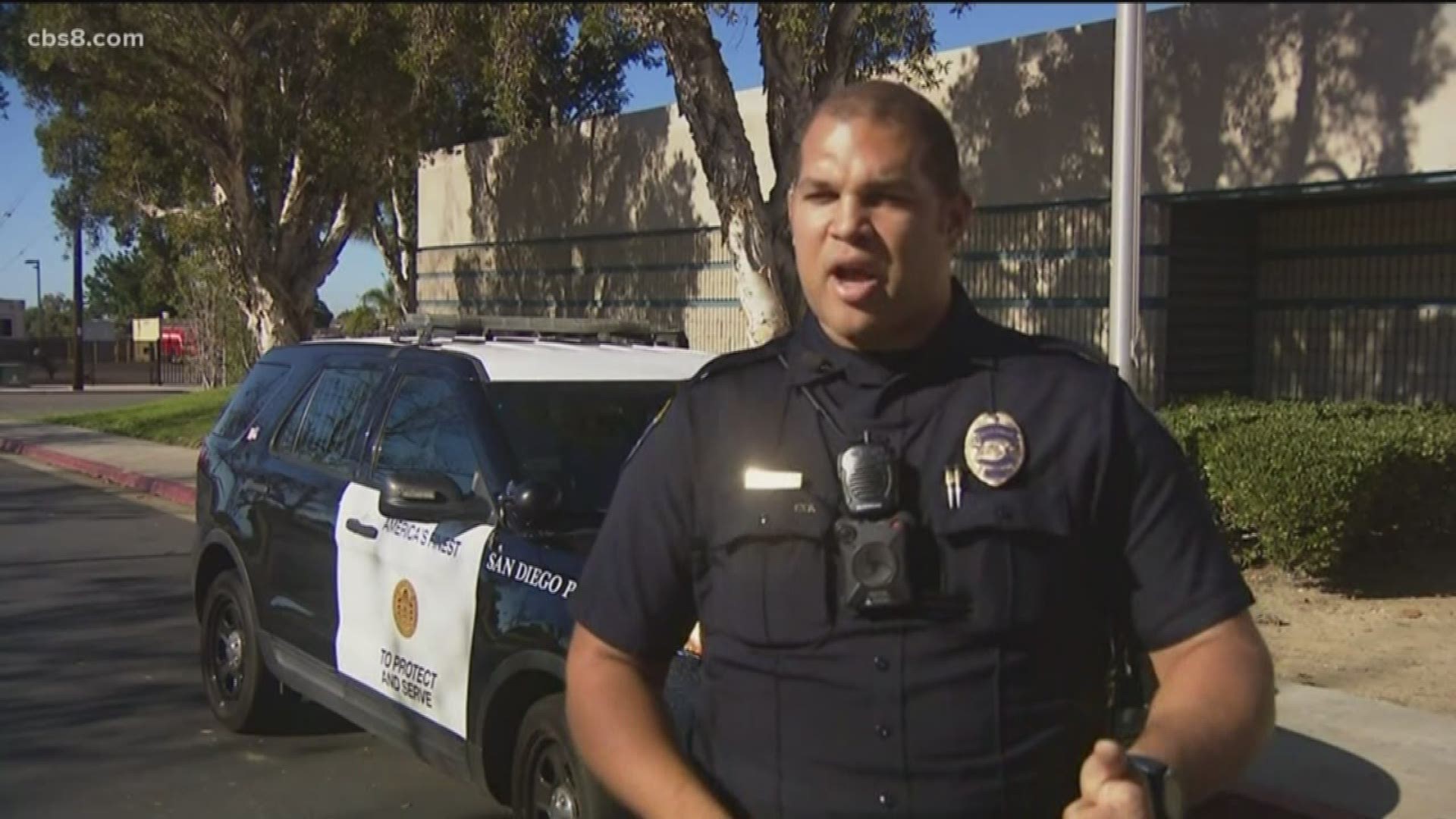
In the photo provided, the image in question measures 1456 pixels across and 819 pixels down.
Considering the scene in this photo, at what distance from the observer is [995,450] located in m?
1.92

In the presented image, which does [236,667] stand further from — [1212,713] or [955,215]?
[1212,713]

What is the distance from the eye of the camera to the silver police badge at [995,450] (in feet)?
6.27

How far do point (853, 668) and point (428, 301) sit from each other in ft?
69.6

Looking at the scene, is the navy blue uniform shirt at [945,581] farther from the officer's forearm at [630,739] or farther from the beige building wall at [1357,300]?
the beige building wall at [1357,300]

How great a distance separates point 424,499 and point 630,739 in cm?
271

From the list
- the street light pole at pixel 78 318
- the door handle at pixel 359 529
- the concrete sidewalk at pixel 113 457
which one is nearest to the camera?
the door handle at pixel 359 529

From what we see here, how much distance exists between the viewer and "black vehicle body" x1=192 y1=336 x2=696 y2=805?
4.36 metres

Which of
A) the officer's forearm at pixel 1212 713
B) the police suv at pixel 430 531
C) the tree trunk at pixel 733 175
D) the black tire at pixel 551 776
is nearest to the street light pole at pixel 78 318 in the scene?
the tree trunk at pixel 733 175

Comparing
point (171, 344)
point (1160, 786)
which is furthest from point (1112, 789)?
point (171, 344)

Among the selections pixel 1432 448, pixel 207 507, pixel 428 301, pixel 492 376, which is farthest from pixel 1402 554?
pixel 428 301

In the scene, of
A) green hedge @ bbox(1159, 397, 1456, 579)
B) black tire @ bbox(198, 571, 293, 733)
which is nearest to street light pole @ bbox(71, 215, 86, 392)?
black tire @ bbox(198, 571, 293, 733)

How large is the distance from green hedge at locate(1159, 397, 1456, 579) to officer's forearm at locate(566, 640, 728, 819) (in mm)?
6491

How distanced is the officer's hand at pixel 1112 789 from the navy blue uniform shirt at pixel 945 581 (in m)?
0.20

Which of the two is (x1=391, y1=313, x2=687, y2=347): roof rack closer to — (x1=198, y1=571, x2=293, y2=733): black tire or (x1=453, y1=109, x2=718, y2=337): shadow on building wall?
(x1=198, y1=571, x2=293, y2=733): black tire
